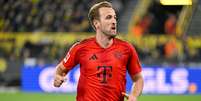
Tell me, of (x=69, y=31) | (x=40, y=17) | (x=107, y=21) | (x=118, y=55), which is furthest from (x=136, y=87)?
(x=40, y=17)

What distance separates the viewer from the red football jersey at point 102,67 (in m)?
5.90

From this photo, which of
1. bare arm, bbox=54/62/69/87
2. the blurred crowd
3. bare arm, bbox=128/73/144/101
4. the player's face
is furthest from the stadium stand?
the player's face

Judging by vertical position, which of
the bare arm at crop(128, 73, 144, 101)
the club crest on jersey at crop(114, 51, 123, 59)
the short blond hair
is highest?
the short blond hair

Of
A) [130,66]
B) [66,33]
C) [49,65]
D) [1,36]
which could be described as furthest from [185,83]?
[130,66]

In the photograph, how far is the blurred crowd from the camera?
23312 millimetres

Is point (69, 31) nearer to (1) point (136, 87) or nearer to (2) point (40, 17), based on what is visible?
(2) point (40, 17)

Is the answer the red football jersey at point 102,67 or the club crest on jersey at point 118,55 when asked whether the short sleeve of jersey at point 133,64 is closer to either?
the red football jersey at point 102,67

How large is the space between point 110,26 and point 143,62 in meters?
14.1

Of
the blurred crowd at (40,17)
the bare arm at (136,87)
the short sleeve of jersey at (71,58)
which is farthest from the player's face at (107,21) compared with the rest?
the blurred crowd at (40,17)

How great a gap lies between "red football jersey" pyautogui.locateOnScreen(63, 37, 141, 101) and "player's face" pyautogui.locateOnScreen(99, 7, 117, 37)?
0.21 meters

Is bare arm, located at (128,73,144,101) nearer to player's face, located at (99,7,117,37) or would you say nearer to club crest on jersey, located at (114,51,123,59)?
club crest on jersey, located at (114,51,123,59)

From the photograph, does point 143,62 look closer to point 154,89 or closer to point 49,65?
point 154,89

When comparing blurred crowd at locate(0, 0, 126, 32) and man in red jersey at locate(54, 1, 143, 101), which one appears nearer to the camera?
man in red jersey at locate(54, 1, 143, 101)

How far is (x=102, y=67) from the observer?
5969 millimetres
